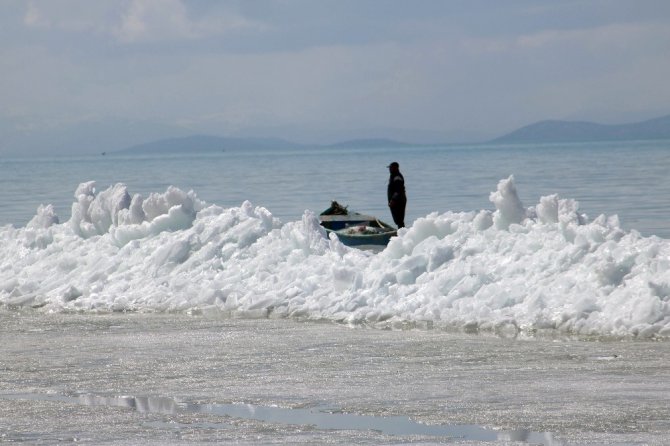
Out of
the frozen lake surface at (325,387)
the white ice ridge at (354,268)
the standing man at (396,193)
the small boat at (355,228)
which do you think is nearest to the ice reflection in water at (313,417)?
the frozen lake surface at (325,387)

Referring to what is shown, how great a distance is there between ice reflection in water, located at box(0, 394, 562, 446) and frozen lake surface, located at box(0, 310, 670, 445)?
0.06 feet

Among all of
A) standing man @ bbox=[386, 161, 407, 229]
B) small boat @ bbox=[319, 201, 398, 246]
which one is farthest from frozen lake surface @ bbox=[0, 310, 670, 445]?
small boat @ bbox=[319, 201, 398, 246]

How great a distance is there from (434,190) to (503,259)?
162 ft

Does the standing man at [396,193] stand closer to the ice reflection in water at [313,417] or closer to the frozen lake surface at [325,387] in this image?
the frozen lake surface at [325,387]

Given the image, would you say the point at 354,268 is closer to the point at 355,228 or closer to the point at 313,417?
the point at 313,417

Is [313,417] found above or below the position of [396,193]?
below

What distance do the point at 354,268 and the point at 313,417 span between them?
6.68 meters

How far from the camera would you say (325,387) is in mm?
10492

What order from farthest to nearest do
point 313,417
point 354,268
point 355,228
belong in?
point 355,228 → point 354,268 → point 313,417

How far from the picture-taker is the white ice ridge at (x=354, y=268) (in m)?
13.6

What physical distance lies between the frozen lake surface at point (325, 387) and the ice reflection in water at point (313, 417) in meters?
0.02

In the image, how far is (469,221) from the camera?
16797mm

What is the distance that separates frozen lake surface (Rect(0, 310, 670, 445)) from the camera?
28.5 ft

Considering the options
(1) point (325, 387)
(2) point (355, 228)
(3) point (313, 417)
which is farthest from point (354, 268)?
(2) point (355, 228)
